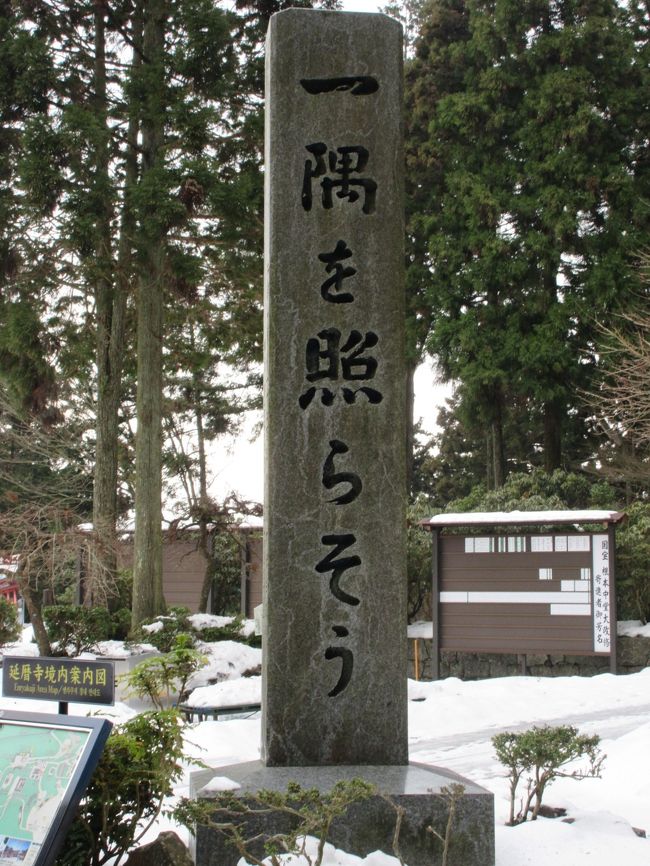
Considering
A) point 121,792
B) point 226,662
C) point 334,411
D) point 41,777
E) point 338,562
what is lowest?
point 226,662

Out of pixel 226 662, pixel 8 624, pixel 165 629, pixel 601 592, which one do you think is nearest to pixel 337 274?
pixel 226 662

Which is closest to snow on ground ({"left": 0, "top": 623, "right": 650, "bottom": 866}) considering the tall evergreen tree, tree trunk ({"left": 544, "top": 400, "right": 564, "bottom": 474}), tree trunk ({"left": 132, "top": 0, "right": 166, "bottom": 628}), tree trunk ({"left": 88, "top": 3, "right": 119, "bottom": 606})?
tree trunk ({"left": 132, "top": 0, "right": 166, "bottom": 628})

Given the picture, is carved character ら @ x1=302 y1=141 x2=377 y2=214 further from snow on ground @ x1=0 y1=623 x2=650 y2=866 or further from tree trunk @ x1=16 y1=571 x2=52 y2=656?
tree trunk @ x1=16 y1=571 x2=52 y2=656

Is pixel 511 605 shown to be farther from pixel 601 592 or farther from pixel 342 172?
pixel 342 172

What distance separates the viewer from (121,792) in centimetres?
349

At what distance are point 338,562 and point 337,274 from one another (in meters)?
1.47

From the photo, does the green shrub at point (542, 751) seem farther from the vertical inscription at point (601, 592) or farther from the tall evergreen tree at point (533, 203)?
the tall evergreen tree at point (533, 203)

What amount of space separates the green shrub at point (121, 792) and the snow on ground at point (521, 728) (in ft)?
0.59

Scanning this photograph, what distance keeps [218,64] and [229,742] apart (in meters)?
9.88

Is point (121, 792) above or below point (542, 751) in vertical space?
above

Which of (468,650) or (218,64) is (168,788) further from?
(218,64)

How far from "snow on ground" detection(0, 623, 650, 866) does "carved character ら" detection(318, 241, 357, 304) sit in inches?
91.2

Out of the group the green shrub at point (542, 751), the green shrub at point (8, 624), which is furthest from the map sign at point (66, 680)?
the green shrub at point (8, 624)

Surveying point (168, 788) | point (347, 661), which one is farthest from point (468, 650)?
point (168, 788)
